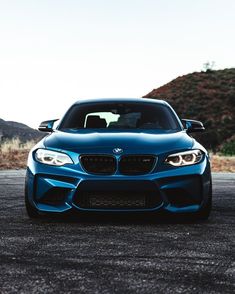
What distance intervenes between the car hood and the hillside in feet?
154

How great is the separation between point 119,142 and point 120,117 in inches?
71.0

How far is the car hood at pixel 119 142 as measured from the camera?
6.84 meters

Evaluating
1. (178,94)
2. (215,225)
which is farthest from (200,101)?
(215,225)

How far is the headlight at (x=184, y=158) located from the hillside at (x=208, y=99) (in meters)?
47.2

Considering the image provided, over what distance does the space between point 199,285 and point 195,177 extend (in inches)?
113

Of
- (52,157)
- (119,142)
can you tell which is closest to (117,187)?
(119,142)

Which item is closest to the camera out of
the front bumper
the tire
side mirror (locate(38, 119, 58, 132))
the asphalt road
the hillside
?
the asphalt road

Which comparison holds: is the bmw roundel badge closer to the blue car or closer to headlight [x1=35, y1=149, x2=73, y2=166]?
the blue car

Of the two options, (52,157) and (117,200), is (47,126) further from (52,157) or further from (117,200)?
(117,200)

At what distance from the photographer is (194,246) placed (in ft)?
18.3

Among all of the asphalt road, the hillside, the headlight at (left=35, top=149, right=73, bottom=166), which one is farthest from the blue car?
the hillside

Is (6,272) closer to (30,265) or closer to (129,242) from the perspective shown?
(30,265)

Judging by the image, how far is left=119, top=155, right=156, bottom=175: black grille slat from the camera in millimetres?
6766

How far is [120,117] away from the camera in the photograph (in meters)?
8.73
